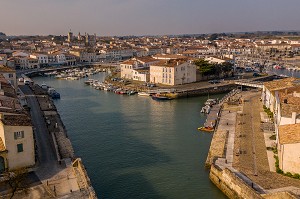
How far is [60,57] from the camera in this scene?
2955 inches

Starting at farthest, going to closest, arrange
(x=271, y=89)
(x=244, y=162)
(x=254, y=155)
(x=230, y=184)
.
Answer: (x=271, y=89), (x=254, y=155), (x=244, y=162), (x=230, y=184)

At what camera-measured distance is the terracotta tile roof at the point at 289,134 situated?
15995mm

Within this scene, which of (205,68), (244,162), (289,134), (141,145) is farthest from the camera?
(205,68)

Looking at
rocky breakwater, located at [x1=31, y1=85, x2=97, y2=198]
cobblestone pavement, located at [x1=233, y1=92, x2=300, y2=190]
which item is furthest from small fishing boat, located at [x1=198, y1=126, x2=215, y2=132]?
rocky breakwater, located at [x1=31, y1=85, x2=97, y2=198]

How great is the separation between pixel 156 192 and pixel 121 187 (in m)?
1.90

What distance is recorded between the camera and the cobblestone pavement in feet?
51.5

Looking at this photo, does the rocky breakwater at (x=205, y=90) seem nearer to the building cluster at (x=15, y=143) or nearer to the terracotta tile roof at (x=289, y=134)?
the terracotta tile roof at (x=289, y=134)

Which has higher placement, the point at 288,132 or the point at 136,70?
the point at 136,70

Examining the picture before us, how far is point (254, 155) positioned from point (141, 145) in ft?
26.5

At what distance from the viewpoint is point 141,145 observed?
23.4 metres

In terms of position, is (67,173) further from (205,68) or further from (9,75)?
(205,68)

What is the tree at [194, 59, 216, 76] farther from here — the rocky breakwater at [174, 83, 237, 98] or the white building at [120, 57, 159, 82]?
the white building at [120, 57, 159, 82]

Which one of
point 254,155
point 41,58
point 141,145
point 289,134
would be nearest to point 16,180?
point 141,145

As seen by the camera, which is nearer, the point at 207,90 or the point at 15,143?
the point at 15,143
